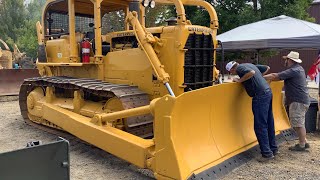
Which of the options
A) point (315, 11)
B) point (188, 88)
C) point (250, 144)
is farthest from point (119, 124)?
point (315, 11)

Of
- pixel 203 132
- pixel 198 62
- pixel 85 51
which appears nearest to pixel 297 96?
pixel 198 62

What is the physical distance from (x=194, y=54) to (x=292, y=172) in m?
2.28

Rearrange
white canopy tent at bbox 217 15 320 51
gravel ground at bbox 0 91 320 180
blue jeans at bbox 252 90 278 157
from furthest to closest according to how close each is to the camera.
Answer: white canopy tent at bbox 217 15 320 51, blue jeans at bbox 252 90 278 157, gravel ground at bbox 0 91 320 180

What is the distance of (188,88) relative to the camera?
18.7 ft

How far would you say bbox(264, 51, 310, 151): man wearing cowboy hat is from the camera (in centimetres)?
584

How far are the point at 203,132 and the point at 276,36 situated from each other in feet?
15.5

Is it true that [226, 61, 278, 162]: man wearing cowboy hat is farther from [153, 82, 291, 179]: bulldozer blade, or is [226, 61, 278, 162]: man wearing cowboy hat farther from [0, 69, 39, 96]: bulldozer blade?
[0, 69, 39, 96]: bulldozer blade

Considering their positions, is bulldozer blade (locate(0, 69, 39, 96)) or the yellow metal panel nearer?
the yellow metal panel

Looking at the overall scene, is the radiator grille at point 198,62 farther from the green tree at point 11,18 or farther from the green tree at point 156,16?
the green tree at point 11,18

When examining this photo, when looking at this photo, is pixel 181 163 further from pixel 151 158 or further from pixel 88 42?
pixel 88 42

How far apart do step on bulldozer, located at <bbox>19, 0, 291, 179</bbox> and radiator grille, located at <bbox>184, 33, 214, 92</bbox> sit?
16mm

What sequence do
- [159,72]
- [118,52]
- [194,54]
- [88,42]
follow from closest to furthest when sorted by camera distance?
[159,72], [194,54], [118,52], [88,42]

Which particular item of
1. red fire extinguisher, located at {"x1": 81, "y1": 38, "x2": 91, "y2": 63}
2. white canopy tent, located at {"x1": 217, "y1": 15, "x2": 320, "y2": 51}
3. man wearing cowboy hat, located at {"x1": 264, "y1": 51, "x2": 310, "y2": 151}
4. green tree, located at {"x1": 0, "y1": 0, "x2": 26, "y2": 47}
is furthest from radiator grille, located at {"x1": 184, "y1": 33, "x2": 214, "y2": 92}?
green tree, located at {"x1": 0, "y1": 0, "x2": 26, "y2": 47}

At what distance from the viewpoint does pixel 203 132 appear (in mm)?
4633
